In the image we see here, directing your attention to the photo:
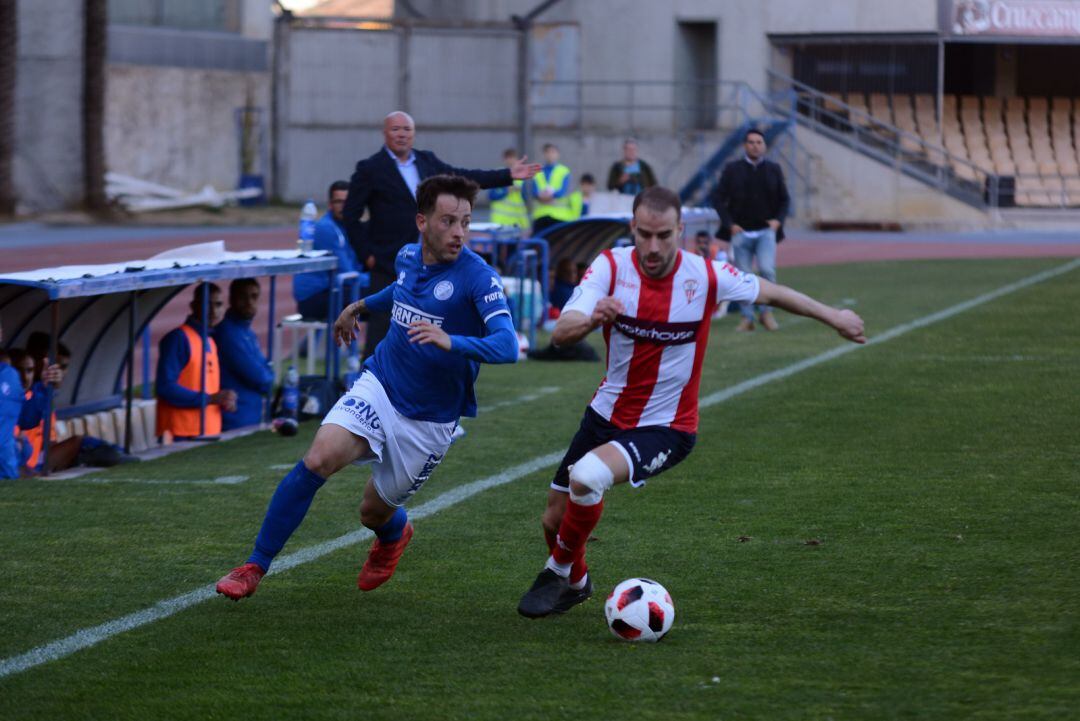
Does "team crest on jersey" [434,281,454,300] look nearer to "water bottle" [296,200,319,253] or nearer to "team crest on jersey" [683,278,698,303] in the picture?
"team crest on jersey" [683,278,698,303]

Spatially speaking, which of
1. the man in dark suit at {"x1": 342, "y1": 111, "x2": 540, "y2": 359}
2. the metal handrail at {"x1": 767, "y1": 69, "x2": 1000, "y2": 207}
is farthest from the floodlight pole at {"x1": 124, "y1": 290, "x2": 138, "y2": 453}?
the metal handrail at {"x1": 767, "y1": 69, "x2": 1000, "y2": 207}

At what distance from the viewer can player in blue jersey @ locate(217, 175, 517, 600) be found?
6418 millimetres

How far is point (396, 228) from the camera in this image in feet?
38.5

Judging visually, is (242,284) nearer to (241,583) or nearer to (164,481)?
(164,481)

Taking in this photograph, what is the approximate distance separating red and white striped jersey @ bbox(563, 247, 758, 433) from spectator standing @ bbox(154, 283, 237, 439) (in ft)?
18.5

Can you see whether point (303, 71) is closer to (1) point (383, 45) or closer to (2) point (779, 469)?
(1) point (383, 45)

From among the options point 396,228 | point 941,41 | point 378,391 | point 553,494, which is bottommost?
point 553,494

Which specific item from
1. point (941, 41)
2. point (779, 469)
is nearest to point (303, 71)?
point (941, 41)

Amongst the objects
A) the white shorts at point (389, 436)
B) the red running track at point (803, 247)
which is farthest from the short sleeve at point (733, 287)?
the red running track at point (803, 247)

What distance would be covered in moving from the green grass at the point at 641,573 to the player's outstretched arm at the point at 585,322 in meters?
1.11

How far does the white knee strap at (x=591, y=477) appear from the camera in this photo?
238 inches

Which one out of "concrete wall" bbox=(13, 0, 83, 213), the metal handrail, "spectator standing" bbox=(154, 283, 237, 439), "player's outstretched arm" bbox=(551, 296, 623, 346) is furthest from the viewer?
the metal handrail

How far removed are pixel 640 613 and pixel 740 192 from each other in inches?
481

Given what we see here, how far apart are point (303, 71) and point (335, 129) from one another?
1.47m
